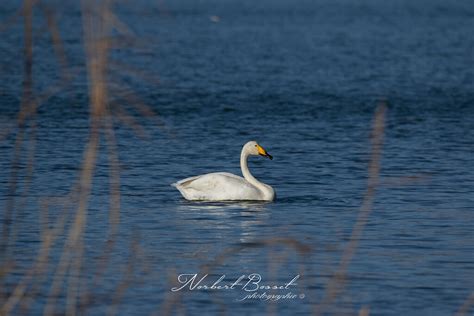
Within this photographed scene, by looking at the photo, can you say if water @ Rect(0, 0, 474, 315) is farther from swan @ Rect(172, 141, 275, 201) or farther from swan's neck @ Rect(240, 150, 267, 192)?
swan's neck @ Rect(240, 150, 267, 192)

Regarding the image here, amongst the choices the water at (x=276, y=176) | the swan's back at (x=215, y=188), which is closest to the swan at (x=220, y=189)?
the swan's back at (x=215, y=188)

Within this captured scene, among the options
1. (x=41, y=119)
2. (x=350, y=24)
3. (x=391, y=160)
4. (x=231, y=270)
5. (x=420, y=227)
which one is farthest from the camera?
(x=350, y=24)

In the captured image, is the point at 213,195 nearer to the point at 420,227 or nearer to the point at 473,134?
the point at 420,227

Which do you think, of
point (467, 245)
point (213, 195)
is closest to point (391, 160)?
point (213, 195)

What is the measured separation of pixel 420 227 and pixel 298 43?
4089 cm

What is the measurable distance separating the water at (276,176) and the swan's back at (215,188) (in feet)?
0.48

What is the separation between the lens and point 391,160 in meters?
17.3

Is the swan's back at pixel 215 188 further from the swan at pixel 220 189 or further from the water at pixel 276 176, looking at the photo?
the water at pixel 276 176

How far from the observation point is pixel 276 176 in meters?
15.9

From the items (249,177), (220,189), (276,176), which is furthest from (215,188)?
(276,176)

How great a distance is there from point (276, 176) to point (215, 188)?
2.66 metres

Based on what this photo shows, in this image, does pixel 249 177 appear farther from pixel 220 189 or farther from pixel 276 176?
pixel 276 176

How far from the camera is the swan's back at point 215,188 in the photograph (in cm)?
1330

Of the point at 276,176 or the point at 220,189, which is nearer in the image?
the point at 220,189
